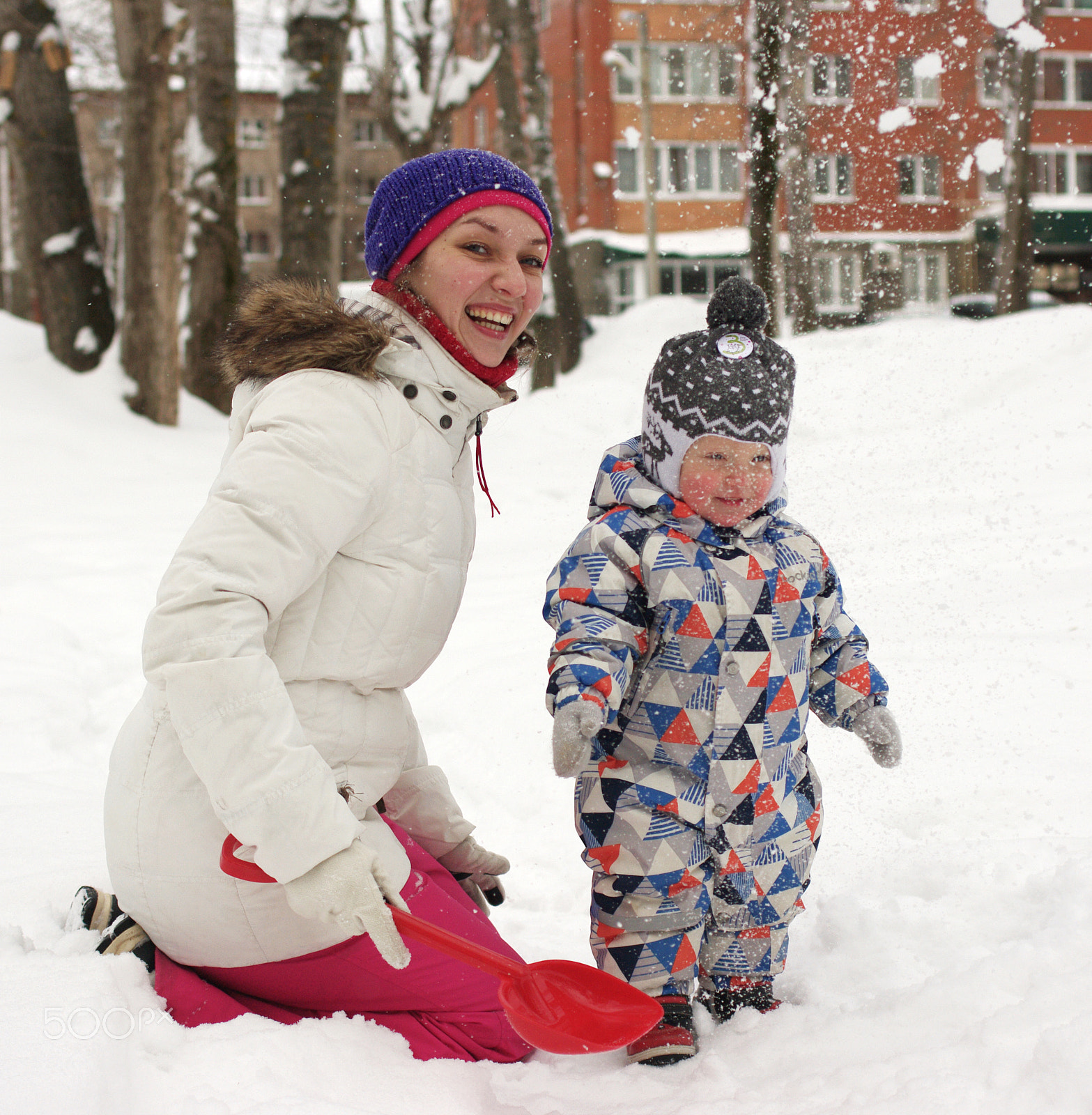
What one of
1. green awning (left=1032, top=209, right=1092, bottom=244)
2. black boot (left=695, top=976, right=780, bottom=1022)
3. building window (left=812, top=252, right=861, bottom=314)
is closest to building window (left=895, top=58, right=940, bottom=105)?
building window (left=812, top=252, right=861, bottom=314)

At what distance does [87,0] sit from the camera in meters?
15.4

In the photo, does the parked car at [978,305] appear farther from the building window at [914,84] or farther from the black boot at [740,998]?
the black boot at [740,998]

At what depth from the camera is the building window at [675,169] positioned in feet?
71.5

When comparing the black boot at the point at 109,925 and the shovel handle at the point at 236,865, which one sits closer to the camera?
the shovel handle at the point at 236,865

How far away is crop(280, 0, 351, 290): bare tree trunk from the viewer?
8.58m

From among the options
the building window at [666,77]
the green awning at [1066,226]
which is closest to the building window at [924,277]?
the building window at [666,77]

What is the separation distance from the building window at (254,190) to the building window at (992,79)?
34157 mm

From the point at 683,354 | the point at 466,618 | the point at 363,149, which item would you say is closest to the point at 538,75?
the point at 466,618

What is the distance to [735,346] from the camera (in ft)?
6.93

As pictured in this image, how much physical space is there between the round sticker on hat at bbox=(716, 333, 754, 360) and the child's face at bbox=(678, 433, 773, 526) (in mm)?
167

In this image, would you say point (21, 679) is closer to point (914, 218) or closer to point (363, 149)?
point (914, 218)

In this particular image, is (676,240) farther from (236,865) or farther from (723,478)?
(236,865)

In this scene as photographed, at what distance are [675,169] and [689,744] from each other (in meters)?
22.1

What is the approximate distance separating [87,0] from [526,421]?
10537 mm
